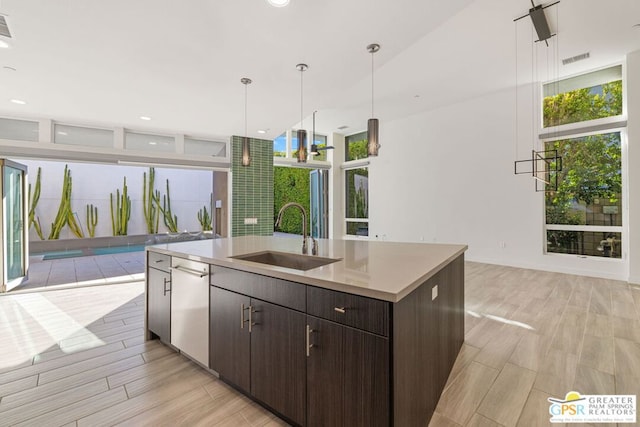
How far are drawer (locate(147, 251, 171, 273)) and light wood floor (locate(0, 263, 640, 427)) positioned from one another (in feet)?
A: 2.28

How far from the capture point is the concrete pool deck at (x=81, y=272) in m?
4.44

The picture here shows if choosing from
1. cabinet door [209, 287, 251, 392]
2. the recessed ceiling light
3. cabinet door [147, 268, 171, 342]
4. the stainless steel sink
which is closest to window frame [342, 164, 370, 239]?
the recessed ceiling light

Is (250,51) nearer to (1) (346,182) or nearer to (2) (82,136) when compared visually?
(2) (82,136)

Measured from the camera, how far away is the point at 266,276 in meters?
1.50

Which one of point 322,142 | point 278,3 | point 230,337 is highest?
point 322,142

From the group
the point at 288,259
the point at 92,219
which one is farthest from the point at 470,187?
the point at 92,219

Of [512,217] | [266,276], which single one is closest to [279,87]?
[266,276]

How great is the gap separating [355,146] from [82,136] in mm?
6292

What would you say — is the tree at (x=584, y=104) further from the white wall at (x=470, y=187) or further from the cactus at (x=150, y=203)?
the cactus at (x=150, y=203)

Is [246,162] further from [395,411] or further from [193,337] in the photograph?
[395,411]

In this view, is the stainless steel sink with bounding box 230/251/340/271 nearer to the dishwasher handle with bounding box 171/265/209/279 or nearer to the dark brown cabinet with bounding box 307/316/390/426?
the dishwasher handle with bounding box 171/265/209/279

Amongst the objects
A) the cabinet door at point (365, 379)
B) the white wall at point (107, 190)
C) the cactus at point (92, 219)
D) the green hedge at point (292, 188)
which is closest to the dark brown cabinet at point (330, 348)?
the cabinet door at point (365, 379)

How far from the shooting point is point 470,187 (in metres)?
6.02

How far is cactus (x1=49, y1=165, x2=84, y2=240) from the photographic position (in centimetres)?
744
